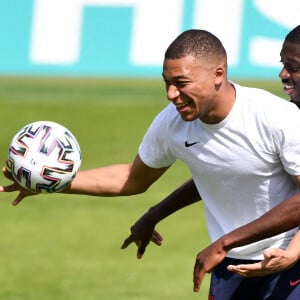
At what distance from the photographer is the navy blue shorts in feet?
24.0

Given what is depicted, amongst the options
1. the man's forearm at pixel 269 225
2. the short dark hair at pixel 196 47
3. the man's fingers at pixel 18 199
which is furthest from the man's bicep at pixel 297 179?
the man's fingers at pixel 18 199

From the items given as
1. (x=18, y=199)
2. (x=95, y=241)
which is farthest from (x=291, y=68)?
(x=95, y=241)

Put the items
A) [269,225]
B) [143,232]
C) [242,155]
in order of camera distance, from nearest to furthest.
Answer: [269,225] < [242,155] < [143,232]

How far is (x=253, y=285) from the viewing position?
7414 mm

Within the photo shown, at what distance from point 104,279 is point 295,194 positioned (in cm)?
551

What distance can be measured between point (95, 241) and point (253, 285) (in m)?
6.96

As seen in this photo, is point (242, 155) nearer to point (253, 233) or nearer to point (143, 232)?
point (253, 233)

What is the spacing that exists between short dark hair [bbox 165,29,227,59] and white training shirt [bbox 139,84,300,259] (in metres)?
0.30

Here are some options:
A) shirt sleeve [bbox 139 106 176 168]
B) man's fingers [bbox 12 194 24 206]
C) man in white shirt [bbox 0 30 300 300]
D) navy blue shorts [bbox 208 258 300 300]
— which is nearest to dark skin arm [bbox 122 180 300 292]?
man in white shirt [bbox 0 30 300 300]

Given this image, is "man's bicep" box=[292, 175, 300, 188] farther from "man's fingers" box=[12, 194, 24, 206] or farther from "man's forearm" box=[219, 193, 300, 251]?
"man's fingers" box=[12, 194, 24, 206]

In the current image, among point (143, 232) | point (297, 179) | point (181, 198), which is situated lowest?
point (143, 232)

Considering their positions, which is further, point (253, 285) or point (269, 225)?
point (253, 285)

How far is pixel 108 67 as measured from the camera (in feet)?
107

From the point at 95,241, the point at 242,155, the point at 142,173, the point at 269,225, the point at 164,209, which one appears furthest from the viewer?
the point at 95,241
